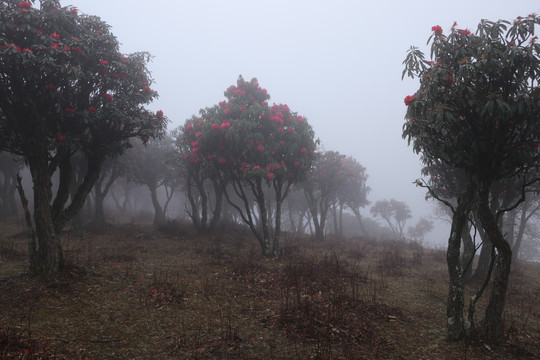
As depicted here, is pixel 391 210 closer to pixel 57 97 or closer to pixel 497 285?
pixel 497 285

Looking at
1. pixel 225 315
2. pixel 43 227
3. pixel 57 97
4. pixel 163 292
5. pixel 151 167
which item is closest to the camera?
pixel 225 315

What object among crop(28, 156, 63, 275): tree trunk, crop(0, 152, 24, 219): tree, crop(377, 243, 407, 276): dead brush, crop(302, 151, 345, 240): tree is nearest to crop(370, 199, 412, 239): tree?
crop(302, 151, 345, 240): tree

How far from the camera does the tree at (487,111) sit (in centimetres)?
572

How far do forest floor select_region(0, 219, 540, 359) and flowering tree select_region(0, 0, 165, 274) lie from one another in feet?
6.50

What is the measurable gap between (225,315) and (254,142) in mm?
8629

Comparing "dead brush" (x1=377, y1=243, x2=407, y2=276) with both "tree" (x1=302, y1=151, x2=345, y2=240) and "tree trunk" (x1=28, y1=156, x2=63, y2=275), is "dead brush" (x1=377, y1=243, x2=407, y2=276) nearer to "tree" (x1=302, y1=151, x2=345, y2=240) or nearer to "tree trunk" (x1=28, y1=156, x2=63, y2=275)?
"tree" (x1=302, y1=151, x2=345, y2=240)

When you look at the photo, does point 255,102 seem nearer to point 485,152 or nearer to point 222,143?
point 222,143

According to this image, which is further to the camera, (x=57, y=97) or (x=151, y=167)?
(x=151, y=167)

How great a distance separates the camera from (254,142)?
45.8 feet

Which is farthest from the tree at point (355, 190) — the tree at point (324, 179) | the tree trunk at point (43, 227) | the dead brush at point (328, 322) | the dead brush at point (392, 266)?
the tree trunk at point (43, 227)

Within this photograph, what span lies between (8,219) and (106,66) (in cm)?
1734

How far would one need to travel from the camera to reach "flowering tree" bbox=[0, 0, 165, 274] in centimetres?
790

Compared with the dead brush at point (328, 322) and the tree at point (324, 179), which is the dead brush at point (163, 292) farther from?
the tree at point (324, 179)

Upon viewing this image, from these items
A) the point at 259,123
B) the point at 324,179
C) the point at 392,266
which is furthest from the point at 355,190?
the point at 259,123
